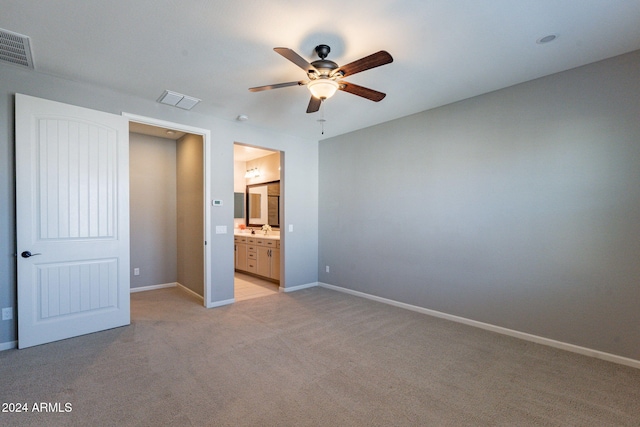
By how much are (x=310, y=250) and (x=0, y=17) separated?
4501 mm

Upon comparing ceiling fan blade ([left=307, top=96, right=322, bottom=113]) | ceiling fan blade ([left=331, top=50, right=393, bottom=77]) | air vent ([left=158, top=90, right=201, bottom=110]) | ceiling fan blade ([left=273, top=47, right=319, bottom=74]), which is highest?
air vent ([left=158, top=90, right=201, bottom=110])

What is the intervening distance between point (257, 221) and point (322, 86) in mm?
5238

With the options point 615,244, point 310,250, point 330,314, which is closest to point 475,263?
point 615,244

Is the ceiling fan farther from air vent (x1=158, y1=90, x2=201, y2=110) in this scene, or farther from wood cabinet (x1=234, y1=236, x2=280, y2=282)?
wood cabinet (x1=234, y1=236, x2=280, y2=282)

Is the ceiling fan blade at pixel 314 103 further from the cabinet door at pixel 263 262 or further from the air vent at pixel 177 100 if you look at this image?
the cabinet door at pixel 263 262

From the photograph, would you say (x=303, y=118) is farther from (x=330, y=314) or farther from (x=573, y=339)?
(x=573, y=339)

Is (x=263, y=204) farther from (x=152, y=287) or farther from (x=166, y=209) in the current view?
(x=152, y=287)

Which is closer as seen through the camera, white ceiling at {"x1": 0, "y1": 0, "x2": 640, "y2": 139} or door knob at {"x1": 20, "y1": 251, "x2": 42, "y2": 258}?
white ceiling at {"x1": 0, "y1": 0, "x2": 640, "y2": 139}

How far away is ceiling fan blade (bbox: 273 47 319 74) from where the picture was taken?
6.76 feet

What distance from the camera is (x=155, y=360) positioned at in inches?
105

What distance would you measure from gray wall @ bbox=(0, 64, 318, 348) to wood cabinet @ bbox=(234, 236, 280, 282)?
536 millimetres

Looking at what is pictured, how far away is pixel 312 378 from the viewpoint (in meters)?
2.40

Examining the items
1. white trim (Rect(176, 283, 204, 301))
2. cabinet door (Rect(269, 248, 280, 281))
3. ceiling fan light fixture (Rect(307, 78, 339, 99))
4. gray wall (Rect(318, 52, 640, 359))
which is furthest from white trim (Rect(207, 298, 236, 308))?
ceiling fan light fixture (Rect(307, 78, 339, 99))

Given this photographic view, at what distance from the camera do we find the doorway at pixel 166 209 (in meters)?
4.84
